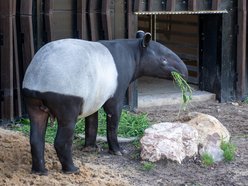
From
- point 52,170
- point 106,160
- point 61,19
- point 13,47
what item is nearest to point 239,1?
point 61,19

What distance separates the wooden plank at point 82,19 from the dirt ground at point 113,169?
2075 millimetres

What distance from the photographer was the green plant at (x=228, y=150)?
6.86 meters

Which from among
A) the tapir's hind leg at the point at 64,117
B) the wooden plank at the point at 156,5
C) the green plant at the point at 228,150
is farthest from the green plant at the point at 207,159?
the wooden plank at the point at 156,5

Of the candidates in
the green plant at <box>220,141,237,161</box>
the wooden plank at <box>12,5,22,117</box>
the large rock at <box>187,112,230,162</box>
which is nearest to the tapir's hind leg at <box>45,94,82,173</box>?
the large rock at <box>187,112,230,162</box>

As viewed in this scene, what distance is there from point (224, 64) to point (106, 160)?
13.7ft

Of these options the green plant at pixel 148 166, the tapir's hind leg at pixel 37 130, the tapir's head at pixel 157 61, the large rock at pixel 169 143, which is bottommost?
the green plant at pixel 148 166

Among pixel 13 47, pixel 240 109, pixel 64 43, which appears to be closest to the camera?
pixel 64 43

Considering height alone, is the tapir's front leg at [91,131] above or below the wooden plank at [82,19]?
below

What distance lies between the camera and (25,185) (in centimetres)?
557

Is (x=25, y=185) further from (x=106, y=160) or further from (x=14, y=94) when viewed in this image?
(x=14, y=94)

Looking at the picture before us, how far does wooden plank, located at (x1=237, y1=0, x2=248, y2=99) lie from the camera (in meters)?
10.2

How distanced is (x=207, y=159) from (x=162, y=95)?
3.78 metres

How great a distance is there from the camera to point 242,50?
406 inches

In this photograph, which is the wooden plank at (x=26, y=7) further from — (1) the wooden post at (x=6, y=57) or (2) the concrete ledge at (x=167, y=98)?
(2) the concrete ledge at (x=167, y=98)
